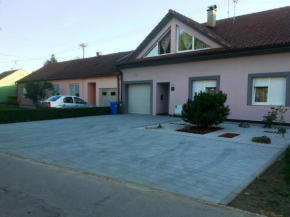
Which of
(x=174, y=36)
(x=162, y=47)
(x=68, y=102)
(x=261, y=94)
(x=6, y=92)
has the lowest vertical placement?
(x=68, y=102)

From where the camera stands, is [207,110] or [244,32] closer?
[207,110]

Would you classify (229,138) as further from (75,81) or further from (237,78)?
(75,81)

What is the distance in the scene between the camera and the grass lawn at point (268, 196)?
3.69 meters

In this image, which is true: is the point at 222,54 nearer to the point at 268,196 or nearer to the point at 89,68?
the point at 268,196

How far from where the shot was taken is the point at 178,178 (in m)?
4.98

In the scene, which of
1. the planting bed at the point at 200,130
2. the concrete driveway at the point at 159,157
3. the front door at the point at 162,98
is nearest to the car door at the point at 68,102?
the front door at the point at 162,98

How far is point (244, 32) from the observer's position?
1446 centimetres

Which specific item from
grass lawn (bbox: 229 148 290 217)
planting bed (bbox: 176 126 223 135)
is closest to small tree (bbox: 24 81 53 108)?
planting bed (bbox: 176 126 223 135)

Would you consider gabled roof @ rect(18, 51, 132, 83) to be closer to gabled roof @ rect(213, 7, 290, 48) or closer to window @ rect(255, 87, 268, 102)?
gabled roof @ rect(213, 7, 290, 48)

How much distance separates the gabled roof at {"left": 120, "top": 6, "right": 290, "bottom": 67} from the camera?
1234cm

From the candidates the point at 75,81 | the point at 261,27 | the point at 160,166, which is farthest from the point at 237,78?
the point at 75,81

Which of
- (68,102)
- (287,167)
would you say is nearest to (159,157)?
(287,167)

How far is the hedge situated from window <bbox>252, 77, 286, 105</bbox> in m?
10.8

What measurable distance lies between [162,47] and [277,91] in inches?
326
